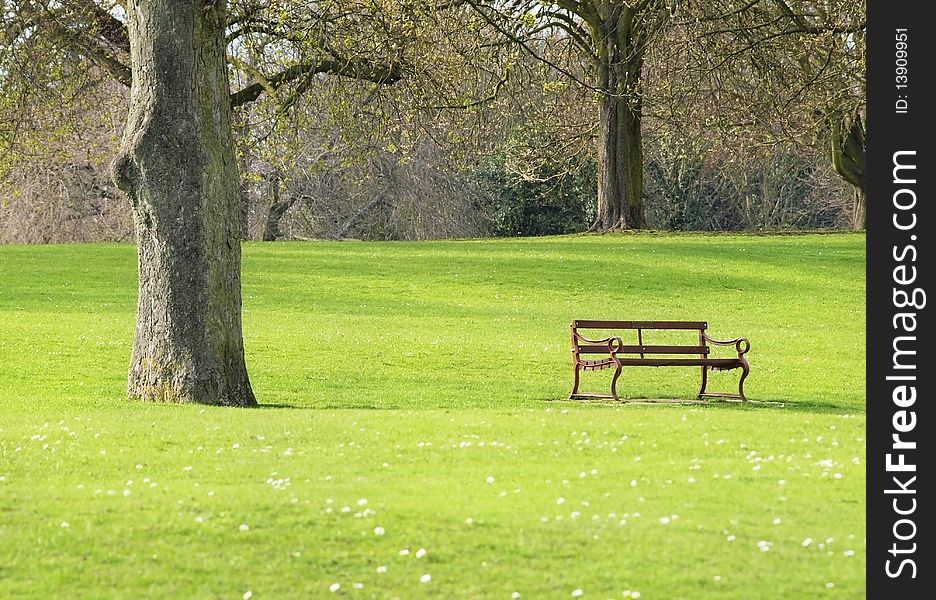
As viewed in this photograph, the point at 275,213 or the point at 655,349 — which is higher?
the point at 275,213

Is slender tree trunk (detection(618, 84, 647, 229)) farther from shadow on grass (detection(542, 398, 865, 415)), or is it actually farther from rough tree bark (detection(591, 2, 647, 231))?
shadow on grass (detection(542, 398, 865, 415))

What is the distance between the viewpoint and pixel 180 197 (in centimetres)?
1371

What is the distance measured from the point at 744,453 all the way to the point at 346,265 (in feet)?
70.3

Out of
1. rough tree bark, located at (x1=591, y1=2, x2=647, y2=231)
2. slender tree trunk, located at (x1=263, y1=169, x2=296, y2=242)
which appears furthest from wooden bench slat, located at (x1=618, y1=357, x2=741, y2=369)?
slender tree trunk, located at (x1=263, y1=169, x2=296, y2=242)

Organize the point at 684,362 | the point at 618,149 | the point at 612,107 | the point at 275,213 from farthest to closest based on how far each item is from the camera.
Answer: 1. the point at 275,213
2. the point at 618,149
3. the point at 612,107
4. the point at 684,362

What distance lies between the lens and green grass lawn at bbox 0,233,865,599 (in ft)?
21.7

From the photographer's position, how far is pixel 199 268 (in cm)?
1381

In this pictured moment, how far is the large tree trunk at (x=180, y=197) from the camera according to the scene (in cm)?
1365

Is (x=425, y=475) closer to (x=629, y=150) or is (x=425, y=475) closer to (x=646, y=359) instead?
(x=646, y=359)
